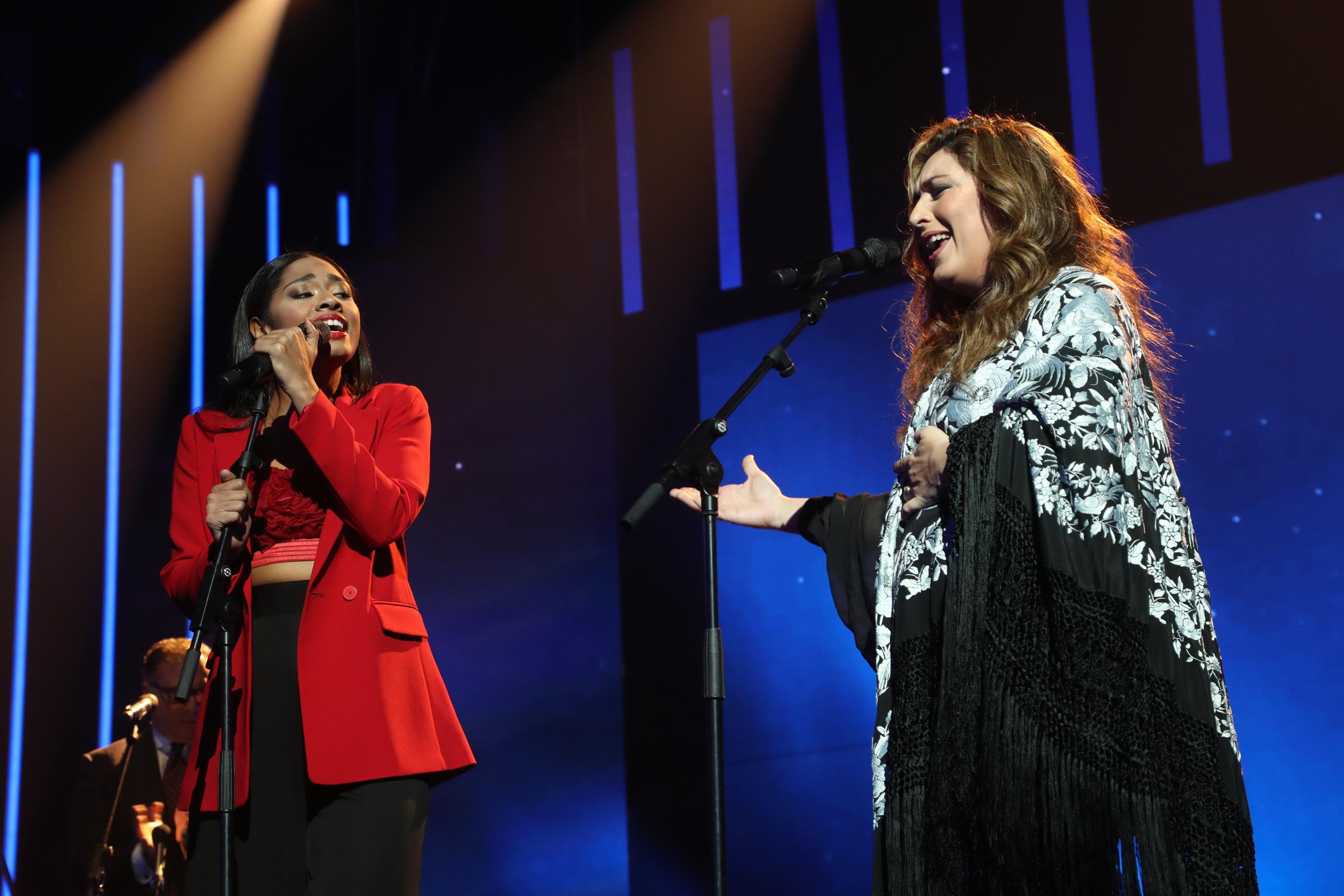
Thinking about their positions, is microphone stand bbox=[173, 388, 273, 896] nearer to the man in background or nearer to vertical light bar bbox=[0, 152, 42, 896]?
the man in background

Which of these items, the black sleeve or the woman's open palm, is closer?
the black sleeve

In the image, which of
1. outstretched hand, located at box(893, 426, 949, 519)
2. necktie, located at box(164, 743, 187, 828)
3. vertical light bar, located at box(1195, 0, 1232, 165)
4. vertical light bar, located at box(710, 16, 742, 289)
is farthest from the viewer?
vertical light bar, located at box(710, 16, 742, 289)

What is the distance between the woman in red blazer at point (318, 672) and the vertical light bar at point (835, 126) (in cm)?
269

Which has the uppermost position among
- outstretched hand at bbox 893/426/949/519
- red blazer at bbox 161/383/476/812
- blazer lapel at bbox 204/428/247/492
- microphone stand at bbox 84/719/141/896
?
blazer lapel at bbox 204/428/247/492

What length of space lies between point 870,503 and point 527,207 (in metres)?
3.71

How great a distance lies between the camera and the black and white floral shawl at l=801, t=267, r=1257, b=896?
1.52 meters

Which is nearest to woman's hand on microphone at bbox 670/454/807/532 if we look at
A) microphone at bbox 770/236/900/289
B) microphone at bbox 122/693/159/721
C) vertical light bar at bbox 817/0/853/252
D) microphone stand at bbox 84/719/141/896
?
microphone at bbox 770/236/900/289

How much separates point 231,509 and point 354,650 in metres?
0.31

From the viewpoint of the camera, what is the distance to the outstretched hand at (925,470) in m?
1.76

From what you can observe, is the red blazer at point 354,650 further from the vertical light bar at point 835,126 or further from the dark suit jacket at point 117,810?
the vertical light bar at point 835,126

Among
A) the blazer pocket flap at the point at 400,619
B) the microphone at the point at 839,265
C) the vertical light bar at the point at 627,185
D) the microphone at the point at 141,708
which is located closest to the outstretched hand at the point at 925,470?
the microphone at the point at 839,265

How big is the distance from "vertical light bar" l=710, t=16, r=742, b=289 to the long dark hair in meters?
2.59

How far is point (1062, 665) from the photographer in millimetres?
1573

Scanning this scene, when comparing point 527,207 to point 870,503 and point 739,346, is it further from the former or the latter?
point 870,503
